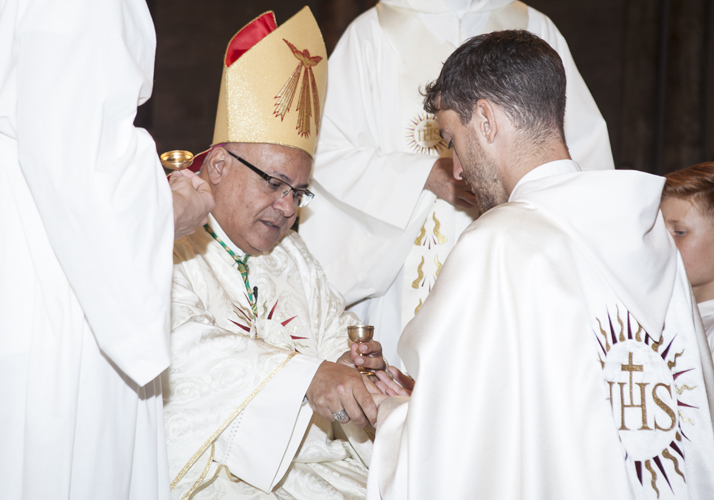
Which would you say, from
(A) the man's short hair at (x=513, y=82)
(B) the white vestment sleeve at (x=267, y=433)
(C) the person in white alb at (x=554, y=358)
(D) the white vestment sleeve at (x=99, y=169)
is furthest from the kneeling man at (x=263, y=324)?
(A) the man's short hair at (x=513, y=82)

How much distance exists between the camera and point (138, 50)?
1.84m

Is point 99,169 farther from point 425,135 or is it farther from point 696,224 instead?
point 696,224

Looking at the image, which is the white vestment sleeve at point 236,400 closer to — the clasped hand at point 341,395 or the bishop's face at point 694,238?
the clasped hand at point 341,395

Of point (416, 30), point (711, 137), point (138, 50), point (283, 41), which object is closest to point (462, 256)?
point (138, 50)

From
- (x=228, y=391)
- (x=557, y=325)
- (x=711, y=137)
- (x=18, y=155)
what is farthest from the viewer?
(x=711, y=137)

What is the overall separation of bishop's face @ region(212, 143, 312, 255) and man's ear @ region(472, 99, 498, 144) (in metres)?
1.12

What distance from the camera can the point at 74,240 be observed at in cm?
169

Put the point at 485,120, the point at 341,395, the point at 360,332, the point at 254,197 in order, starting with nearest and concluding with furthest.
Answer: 1. the point at 485,120
2. the point at 341,395
3. the point at 360,332
4. the point at 254,197

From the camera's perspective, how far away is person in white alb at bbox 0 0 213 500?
165cm

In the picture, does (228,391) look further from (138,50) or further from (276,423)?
(138,50)

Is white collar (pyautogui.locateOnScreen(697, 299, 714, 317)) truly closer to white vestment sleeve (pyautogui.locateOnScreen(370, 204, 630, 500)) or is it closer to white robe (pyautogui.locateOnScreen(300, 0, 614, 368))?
white robe (pyautogui.locateOnScreen(300, 0, 614, 368))

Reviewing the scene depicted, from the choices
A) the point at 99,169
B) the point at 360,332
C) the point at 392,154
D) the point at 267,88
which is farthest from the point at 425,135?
the point at 99,169

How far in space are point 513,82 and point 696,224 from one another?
1.50 meters

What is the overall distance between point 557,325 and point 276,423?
3.87ft
